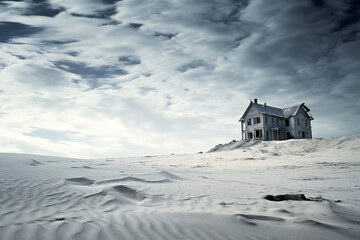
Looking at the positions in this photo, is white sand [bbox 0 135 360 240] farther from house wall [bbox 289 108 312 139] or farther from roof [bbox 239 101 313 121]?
house wall [bbox 289 108 312 139]

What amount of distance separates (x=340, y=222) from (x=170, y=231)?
7.40ft

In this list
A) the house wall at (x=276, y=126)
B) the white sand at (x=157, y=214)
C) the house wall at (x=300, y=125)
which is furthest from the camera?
the house wall at (x=300, y=125)

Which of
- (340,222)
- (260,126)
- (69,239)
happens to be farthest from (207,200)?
(260,126)

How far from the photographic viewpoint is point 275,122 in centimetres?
3741

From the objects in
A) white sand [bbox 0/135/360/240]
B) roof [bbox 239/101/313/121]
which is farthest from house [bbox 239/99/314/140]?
white sand [bbox 0/135/360/240]

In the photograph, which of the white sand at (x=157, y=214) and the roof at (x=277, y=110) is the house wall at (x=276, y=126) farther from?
the white sand at (x=157, y=214)

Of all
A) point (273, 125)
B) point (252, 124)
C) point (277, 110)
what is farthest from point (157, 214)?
point (277, 110)

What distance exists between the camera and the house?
35781 mm

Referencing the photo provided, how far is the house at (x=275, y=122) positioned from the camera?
3578 cm

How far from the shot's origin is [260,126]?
35.6 m

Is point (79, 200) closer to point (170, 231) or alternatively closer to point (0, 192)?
point (0, 192)

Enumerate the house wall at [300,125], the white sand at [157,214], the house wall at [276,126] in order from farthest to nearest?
the house wall at [300,125], the house wall at [276,126], the white sand at [157,214]

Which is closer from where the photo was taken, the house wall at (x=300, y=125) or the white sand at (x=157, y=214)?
the white sand at (x=157, y=214)

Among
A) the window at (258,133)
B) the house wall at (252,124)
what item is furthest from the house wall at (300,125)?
the house wall at (252,124)
